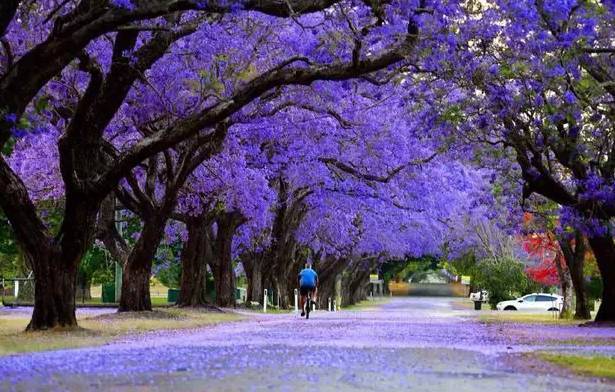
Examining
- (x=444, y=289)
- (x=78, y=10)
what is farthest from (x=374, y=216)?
(x=444, y=289)

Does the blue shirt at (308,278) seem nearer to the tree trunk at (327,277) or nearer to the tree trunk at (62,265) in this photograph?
the tree trunk at (62,265)

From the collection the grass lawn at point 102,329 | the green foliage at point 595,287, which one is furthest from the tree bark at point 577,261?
the green foliage at point 595,287

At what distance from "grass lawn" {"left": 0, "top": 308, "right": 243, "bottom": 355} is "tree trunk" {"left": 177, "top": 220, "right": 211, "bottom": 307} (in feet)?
5.27

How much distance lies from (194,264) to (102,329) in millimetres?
13826

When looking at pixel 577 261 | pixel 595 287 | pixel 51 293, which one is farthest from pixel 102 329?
pixel 595 287

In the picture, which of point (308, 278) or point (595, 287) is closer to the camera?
point (308, 278)

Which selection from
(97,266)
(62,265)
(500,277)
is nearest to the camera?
(62,265)

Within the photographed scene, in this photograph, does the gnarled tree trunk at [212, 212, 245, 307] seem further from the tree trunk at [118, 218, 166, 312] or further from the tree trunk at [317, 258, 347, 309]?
the tree trunk at [317, 258, 347, 309]

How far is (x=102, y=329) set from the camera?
21.4m

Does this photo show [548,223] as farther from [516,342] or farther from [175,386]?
[175,386]

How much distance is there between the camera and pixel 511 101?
22.2 meters

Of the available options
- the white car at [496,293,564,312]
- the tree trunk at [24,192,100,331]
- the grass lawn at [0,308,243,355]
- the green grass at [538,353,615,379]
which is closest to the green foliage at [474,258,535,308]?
the white car at [496,293,564,312]

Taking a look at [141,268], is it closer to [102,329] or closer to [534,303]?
[102,329]

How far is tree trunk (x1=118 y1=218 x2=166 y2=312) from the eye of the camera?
27688mm
